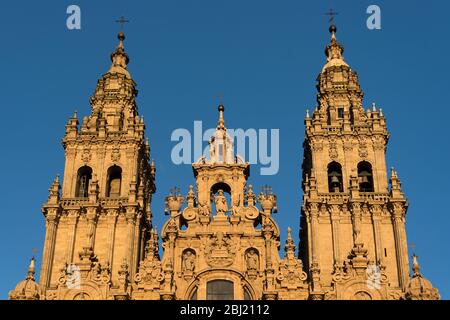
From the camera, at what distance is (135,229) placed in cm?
4425

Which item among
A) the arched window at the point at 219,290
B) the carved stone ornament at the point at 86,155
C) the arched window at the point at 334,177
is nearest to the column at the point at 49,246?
the carved stone ornament at the point at 86,155

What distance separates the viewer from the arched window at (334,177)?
151ft

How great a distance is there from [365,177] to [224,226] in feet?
30.6

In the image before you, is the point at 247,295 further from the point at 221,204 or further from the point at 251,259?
the point at 221,204

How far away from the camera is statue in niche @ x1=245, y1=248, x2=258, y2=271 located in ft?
137

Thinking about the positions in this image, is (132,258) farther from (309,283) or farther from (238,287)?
(309,283)

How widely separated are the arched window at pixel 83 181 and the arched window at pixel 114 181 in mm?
1249

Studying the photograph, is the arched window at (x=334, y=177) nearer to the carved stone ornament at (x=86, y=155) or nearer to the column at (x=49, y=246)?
the carved stone ornament at (x=86, y=155)

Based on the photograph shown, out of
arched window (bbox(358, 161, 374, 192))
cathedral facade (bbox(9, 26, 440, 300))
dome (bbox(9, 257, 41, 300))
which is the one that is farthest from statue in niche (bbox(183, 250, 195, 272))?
arched window (bbox(358, 161, 374, 192))

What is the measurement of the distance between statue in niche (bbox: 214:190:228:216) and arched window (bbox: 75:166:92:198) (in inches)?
324

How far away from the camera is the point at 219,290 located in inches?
1619

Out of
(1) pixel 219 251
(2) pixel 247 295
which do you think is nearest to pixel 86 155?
(1) pixel 219 251
